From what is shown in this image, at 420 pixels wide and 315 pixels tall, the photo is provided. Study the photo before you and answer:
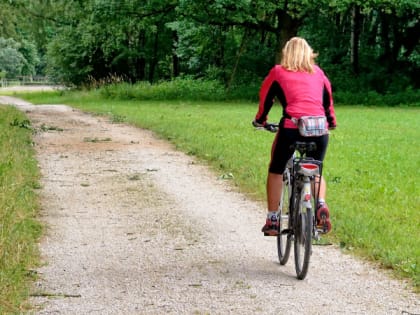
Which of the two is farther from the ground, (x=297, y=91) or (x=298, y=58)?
(x=298, y=58)

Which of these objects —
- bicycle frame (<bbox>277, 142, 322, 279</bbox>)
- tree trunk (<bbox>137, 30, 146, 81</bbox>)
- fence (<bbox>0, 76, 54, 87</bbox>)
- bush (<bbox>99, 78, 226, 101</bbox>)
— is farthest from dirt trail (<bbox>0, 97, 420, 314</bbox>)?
fence (<bbox>0, 76, 54, 87</bbox>)

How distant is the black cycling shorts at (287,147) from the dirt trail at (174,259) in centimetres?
92

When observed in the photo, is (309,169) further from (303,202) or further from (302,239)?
(302,239)

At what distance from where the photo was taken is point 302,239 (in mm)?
5988

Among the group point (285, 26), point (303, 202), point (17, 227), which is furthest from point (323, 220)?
point (285, 26)

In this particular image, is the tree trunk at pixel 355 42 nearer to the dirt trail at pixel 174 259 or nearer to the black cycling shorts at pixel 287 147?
the dirt trail at pixel 174 259

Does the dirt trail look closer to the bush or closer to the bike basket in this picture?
the bike basket

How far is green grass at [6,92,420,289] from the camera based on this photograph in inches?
291

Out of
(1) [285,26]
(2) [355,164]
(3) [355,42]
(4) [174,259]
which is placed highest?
(1) [285,26]

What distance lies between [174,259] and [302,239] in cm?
138

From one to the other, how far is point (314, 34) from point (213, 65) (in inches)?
221

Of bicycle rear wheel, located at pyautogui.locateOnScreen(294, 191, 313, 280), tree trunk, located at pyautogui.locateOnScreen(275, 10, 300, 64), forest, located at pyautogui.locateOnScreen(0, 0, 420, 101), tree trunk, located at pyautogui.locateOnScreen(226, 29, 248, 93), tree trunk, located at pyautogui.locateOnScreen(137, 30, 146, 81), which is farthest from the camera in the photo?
tree trunk, located at pyautogui.locateOnScreen(137, 30, 146, 81)

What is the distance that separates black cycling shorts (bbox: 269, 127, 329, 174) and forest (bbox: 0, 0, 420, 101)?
23423mm

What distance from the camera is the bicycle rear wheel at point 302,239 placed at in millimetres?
5879
